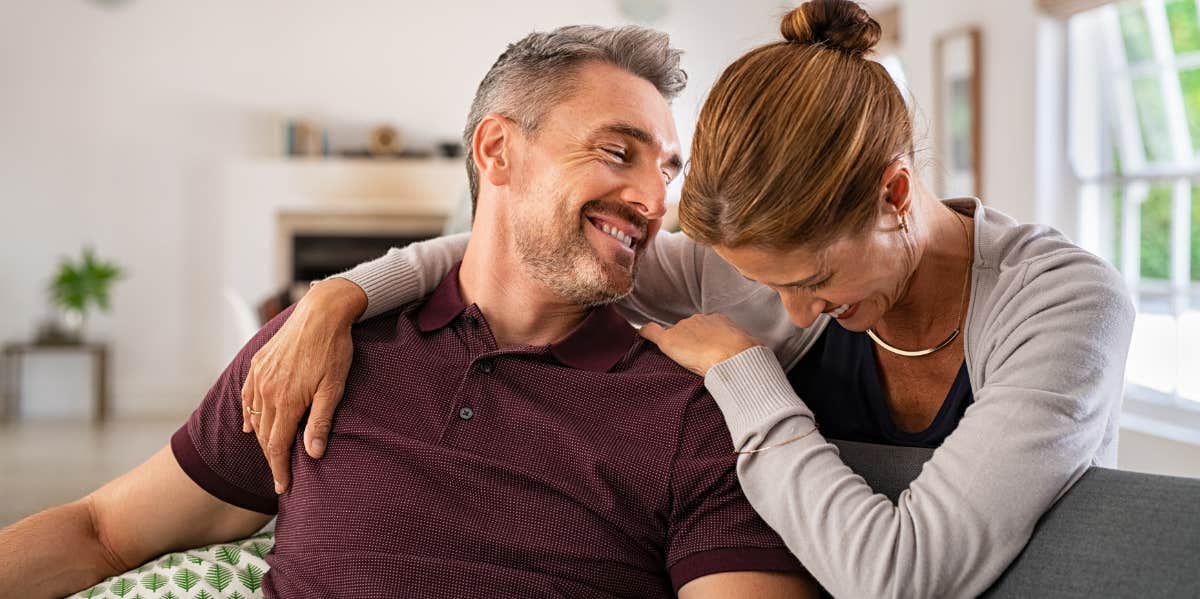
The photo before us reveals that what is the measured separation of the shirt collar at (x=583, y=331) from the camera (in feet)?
5.26

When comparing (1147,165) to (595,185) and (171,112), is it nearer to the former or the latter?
(595,185)

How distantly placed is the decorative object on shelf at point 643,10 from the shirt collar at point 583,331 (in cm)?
626

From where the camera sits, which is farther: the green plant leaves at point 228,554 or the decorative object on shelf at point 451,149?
the decorative object on shelf at point 451,149

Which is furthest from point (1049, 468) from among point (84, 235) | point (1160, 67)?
point (84, 235)

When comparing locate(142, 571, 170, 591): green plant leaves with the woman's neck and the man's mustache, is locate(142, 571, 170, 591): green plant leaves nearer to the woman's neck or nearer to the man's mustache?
the man's mustache

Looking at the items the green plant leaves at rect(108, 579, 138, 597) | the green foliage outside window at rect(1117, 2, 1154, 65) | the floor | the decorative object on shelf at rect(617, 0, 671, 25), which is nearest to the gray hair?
the green plant leaves at rect(108, 579, 138, 597)

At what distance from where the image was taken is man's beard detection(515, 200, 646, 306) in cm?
168

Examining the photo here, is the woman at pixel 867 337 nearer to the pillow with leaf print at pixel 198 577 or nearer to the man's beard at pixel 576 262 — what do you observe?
the man's beard at pixel 576 262

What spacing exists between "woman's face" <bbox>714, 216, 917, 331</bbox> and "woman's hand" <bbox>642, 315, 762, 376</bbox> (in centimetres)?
8

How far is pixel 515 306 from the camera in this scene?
1759 mm

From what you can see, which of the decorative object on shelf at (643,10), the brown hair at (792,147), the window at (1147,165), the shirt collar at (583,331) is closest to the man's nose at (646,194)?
the shirt collar at (583,331)

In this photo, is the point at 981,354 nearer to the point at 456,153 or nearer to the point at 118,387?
the point at 456,153

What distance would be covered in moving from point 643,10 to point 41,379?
4467 millimetres

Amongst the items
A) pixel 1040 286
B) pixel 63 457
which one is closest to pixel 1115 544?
pixel 1040 286
